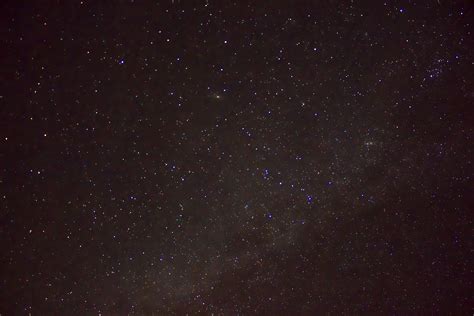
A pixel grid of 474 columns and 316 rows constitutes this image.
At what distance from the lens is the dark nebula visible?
1896mm

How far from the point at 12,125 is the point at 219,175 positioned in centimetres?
107

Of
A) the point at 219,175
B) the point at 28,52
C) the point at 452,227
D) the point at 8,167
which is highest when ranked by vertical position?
the point at 28,52

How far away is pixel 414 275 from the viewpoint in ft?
8.78

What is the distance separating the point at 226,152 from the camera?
7.11 feet

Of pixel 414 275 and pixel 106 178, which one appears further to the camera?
pixel 414 275

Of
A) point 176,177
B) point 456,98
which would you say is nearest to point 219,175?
point 176,177

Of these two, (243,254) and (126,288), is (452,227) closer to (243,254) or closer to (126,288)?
(243,254)

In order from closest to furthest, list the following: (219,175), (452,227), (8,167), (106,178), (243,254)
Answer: (8,167), (106,178), (219,175), (243,254), (452,227)

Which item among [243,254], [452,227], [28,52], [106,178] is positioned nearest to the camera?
[28,52]

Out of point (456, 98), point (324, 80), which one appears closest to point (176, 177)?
point (324, 80)

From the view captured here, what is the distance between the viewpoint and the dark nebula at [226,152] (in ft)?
6.22

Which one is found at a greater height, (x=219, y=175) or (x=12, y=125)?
(x=12, y=125)

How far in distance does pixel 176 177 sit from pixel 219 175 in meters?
0.24

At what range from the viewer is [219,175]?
221 centimetres
